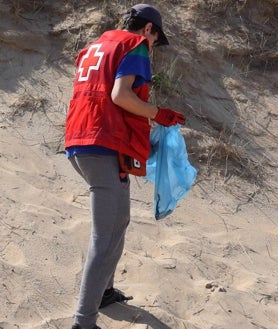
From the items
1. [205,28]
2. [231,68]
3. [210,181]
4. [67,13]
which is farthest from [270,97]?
[67,13]

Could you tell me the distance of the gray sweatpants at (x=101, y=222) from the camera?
300 centimetres

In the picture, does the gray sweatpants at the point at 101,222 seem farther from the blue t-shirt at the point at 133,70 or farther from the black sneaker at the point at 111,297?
the black sneaker at the point at 111,297

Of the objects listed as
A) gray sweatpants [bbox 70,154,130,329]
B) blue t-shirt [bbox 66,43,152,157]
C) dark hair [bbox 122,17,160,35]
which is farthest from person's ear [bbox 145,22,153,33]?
gray sweatpants [bbox 70,154,130,329]

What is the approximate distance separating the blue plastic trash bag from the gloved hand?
9.6 inches

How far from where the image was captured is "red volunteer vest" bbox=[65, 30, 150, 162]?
2965 mm

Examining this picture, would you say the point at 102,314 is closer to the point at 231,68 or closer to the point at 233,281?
the point at 233,281

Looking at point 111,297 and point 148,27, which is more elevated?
point 148,27

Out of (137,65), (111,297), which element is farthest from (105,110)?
(111,297)

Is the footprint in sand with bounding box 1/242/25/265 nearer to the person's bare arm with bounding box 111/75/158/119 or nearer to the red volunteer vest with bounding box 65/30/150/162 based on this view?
the red volunteer vest with bounding box 65/30/150/162

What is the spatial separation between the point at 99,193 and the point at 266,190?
2.49 meters

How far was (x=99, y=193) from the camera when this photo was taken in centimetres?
301

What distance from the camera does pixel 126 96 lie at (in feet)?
9.56

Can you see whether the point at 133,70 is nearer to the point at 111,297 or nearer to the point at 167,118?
the point at 167,118

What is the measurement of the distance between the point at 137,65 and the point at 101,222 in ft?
2.32
